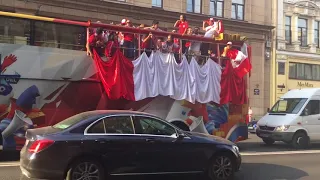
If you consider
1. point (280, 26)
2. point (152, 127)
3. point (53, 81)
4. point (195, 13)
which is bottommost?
point (152, 127)

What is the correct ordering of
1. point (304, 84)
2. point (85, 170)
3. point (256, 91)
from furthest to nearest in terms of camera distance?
point (304, 84) < point (256, 91) < point (85, 170)

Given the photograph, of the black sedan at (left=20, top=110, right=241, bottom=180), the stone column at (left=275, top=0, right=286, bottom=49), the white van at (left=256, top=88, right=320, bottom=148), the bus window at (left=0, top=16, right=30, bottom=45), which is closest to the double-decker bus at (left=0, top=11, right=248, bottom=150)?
the bus window at (left=0, top=16, right=30, bottom=45)

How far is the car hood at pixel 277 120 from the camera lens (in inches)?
586

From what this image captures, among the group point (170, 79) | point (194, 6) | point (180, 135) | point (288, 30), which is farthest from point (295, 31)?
point (180, 135)

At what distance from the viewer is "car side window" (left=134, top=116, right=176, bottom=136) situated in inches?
307

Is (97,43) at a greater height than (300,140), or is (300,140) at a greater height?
(97,43)

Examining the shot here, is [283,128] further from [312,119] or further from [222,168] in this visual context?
[222,168]

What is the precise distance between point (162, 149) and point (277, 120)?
337 inches

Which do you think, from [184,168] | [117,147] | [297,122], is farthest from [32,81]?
[297,122]

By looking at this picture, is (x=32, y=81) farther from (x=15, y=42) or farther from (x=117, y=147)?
(x=117, y=147)

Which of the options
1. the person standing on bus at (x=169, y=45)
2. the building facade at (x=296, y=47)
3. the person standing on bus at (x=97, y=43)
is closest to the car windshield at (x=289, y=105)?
the person standing on bus at (x=169, y=45)

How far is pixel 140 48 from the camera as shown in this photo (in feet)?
38.6

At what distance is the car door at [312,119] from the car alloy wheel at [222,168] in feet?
25.2

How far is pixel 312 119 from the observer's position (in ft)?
49.8
